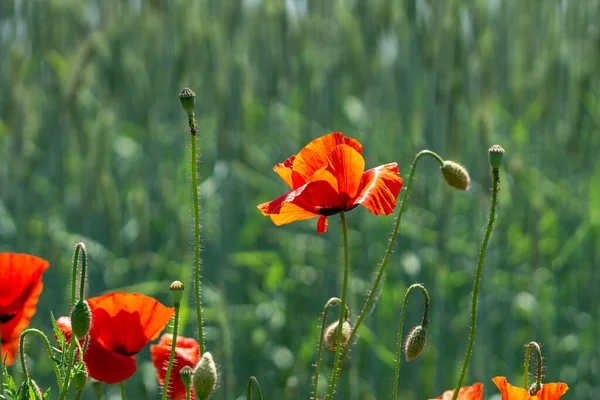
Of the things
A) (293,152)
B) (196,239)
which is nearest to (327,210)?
(196,239)

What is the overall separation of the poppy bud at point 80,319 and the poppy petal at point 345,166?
0.66 feet

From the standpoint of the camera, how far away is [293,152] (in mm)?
2480

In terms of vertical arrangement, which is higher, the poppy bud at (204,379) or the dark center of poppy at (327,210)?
the dark center of poppy at (327,210)

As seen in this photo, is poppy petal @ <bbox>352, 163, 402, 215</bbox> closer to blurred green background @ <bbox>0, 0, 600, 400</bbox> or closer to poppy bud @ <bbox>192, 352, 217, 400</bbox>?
poppy bud @ <bbox>192, 352, 217, 400</bbox>

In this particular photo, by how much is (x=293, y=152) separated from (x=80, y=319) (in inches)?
77.4

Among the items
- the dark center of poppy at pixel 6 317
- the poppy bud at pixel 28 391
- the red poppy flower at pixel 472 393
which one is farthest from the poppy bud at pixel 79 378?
the red poppy flower at pixel 472 393

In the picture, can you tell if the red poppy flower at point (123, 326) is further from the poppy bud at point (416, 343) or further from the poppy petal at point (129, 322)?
the poppy bud at point (416, 343)

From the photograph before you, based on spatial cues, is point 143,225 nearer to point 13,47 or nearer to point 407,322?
point 13,47

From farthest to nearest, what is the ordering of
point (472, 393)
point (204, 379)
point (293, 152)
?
point (293, 152) < point (472, 393) < point (204, 379)

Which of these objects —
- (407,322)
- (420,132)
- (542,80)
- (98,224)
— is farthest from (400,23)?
(98,224)

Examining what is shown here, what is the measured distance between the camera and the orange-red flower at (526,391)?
56 centimetres

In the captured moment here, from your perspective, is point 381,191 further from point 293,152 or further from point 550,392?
Answer: point 293,152

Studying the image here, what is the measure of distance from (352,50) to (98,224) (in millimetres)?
727

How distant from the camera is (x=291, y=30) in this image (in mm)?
2299
